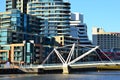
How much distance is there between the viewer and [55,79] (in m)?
125

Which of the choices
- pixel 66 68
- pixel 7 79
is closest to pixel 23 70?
pixel 66 68

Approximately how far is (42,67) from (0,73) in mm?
16045

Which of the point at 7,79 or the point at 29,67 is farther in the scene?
the point at 29,67

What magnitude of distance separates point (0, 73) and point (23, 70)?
9463 millimetres

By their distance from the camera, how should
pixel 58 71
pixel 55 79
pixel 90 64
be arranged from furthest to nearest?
pixel 58 71
pixel 90 64
pixel 55 79

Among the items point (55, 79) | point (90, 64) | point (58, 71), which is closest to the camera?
point (55, 79)

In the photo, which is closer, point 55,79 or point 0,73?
point 55,79

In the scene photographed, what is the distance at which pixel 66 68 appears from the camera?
6678 inches

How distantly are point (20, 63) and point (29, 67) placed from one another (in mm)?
25999

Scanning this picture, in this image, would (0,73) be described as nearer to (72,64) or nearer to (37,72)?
(37,72)

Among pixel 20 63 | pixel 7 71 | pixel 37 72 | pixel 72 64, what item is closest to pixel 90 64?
pixel 72 64

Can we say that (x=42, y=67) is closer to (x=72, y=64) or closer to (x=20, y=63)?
(x=72, y=64)

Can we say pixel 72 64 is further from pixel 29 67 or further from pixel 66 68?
pixel 29 67

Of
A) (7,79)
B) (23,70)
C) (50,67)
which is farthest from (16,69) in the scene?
(7,79)
